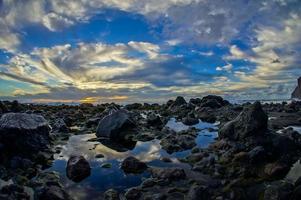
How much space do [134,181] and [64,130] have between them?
60.0 ft

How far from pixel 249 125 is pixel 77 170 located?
11889mm

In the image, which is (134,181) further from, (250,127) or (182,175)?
(250,127)

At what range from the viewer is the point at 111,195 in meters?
14.3

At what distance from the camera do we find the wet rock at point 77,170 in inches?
684

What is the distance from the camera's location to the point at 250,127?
73.2 feet

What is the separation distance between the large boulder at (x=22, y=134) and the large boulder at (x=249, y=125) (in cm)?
1341

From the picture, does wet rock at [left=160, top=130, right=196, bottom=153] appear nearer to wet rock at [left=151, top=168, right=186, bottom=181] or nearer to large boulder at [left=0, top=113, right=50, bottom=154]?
wet rock at [left=151, top=168, right=186, bottom=181]

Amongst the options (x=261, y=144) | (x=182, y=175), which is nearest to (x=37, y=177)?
(x=182, y=175)

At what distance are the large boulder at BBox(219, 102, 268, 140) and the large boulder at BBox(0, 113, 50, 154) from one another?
13410 millimetres

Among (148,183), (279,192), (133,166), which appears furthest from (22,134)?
(279,192)

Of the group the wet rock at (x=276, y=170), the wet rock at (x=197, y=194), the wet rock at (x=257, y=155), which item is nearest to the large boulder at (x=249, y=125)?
the wet rock at (x=257, y=155)

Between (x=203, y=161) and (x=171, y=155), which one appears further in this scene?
(x=171, y=155)

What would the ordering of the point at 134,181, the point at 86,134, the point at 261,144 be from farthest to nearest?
the point at 86,134 < the point at 261,144 < the point at 134,181

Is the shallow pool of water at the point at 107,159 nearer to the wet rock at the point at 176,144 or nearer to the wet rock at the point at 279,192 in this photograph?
the wet rock at the point at 176,144
